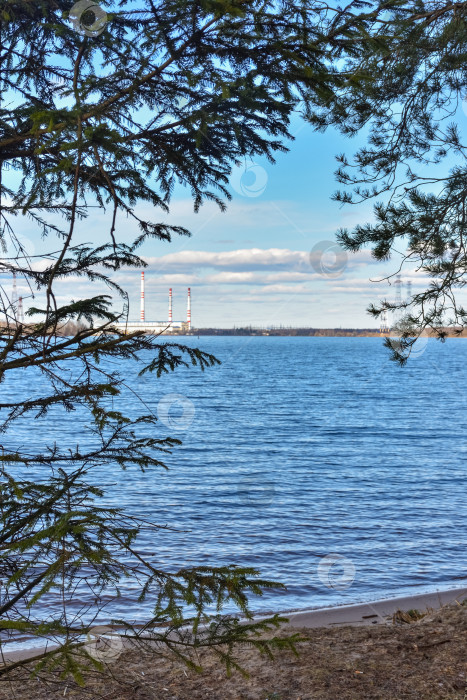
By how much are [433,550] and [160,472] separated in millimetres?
11849

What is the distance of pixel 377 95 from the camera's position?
22.3 feet

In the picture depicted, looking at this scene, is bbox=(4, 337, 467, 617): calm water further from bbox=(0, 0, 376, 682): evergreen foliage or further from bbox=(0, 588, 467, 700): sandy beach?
bbox=(0, 0, 376, 682): evergreen foliage

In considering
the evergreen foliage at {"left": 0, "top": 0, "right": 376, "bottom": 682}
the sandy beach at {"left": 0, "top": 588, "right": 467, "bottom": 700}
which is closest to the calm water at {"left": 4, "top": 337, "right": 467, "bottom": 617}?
the sandy beach at {"left": 0, "top": 588, "right": 467, "bottom": 700}

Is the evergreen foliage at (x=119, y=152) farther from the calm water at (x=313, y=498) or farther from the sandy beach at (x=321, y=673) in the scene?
the calm water at (x=313, y=498)

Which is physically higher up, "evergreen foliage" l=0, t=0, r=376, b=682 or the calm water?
"evergreen foliage" l=0, t=0, r=376, b=682

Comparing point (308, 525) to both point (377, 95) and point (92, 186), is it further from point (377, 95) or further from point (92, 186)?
point (92, 186)

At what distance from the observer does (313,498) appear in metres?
17.2

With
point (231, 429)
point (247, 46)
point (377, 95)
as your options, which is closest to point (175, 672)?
point (247, 46)

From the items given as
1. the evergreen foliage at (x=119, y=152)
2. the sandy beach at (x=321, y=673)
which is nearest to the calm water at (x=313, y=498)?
the sandy beach at (x=321, y=673)

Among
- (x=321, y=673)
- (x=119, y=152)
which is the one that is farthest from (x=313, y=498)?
(x=119, y=152)

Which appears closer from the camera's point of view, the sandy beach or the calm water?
the sandy beach

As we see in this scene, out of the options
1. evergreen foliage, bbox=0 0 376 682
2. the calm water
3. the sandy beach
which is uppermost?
evergreen foliage, bbox=0 0 376 682

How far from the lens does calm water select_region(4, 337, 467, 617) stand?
10.7m

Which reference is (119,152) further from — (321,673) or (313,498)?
(313,498)
